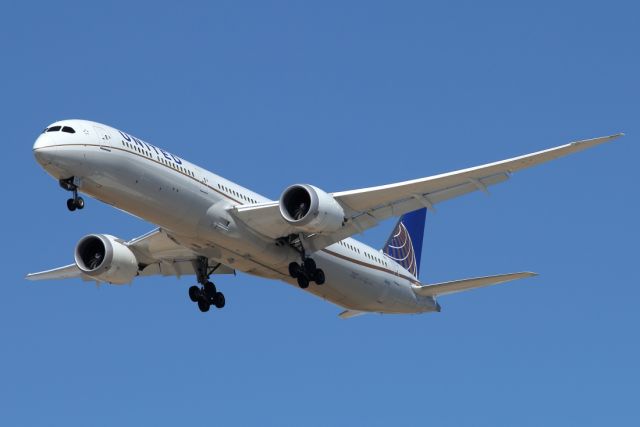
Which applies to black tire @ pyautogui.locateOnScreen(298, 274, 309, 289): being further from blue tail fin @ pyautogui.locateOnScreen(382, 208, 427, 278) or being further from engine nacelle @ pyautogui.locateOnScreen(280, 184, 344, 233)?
blue tail fin @ pyautogui.locateOnScreen(382, 208, 427, 278)

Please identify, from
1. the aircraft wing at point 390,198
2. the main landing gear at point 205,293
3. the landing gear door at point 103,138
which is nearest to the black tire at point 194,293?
the main landing gear at point 205,293

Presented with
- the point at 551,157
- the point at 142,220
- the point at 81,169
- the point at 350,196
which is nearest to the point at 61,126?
the point at 81,169

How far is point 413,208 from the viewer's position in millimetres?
38969

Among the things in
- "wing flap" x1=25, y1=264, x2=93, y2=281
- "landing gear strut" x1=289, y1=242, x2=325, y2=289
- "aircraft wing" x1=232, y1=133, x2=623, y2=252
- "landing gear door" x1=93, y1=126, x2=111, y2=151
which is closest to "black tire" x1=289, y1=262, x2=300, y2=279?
"landing gear strut" x1=289, y1=242, x2=325, y2=289

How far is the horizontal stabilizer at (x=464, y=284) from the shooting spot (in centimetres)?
3947

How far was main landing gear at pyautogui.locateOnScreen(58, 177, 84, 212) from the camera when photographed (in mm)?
34562

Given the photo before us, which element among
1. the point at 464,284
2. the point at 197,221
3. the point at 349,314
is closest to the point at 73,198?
the point at 197,221

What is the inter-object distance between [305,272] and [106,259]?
665 centimetres

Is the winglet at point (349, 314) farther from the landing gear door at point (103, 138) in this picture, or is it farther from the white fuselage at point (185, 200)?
the landing gear door at point (103, 138)

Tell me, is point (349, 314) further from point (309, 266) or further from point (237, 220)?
point (237, 220)

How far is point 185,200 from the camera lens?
120 feet

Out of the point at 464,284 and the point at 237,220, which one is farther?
the point at 464,284

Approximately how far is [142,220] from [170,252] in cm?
425

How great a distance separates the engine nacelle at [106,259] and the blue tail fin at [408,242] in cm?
1029
